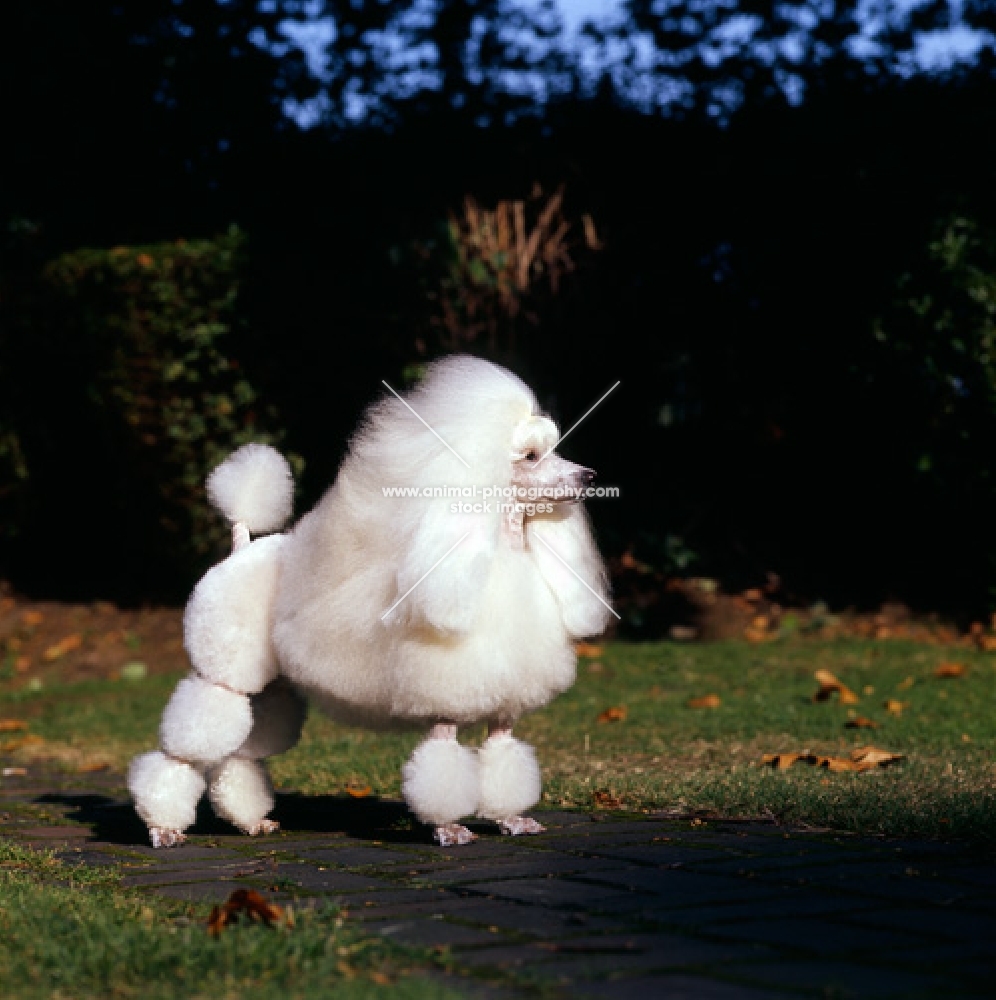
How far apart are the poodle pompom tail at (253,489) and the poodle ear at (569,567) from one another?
1.19 metres

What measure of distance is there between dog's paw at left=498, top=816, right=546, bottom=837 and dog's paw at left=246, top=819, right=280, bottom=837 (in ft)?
3.11

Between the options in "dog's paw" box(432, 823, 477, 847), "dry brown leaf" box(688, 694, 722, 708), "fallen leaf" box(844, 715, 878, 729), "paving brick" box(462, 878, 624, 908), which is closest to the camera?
"paving brick" box(462, 878, 624, 908)

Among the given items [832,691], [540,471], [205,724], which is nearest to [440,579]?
[540,471]

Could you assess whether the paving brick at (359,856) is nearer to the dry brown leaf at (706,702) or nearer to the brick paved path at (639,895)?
the brick paved path at (639,895)

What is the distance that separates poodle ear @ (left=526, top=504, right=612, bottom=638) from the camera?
5.01 m

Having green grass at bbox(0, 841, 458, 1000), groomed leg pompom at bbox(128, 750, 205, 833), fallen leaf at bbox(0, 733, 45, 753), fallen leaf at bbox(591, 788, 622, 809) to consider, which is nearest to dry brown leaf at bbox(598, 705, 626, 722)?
fallen leaf at bbox(591, 788, 622, 809)

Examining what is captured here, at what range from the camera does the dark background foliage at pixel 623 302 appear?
1031cm

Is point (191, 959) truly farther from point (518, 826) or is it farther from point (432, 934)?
point (518, 826)

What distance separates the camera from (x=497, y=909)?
3746mm

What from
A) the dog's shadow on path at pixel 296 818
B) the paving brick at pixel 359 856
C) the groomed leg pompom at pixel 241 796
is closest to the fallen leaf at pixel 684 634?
the dog's shadow on path at pixel 296 818

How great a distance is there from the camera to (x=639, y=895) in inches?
151

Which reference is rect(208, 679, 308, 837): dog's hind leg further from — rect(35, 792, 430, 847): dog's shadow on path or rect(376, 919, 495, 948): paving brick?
rect(376, 919, 495, 948): paving brick

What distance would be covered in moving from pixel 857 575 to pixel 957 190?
10.2 ft

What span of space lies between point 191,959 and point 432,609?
5.32 ft
